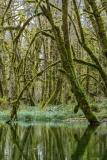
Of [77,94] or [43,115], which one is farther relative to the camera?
[43,115]

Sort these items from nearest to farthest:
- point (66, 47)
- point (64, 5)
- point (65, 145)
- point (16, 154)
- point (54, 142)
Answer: point (16, 154) < point (65, 145) < point (54, 142) < point (64, 5) < point (66, 47)

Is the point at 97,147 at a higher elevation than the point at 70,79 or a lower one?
lower

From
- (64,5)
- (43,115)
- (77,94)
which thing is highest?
(64,5)

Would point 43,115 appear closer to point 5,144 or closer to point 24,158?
point 5,144

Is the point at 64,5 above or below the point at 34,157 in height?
above

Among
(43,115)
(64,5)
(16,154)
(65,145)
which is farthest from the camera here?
(43,115)

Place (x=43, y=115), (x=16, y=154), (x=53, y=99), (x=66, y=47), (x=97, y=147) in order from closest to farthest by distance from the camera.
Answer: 1. (x=16, y=154)
2. (x=97, y=147)
3. (x=66, y=47)
4. (x=43, y=115)
5. (x=53, y=99)

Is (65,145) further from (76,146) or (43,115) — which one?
(43,115)

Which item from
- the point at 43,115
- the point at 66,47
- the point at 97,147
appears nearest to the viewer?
the point at 97,147

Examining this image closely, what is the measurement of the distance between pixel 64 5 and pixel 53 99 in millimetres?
11211

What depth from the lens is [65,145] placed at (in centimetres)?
582

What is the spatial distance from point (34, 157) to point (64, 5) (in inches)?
234

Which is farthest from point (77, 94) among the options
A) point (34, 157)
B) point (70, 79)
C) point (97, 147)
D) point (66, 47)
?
point (34, 157)

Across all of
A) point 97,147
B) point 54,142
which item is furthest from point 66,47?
point 97,147
